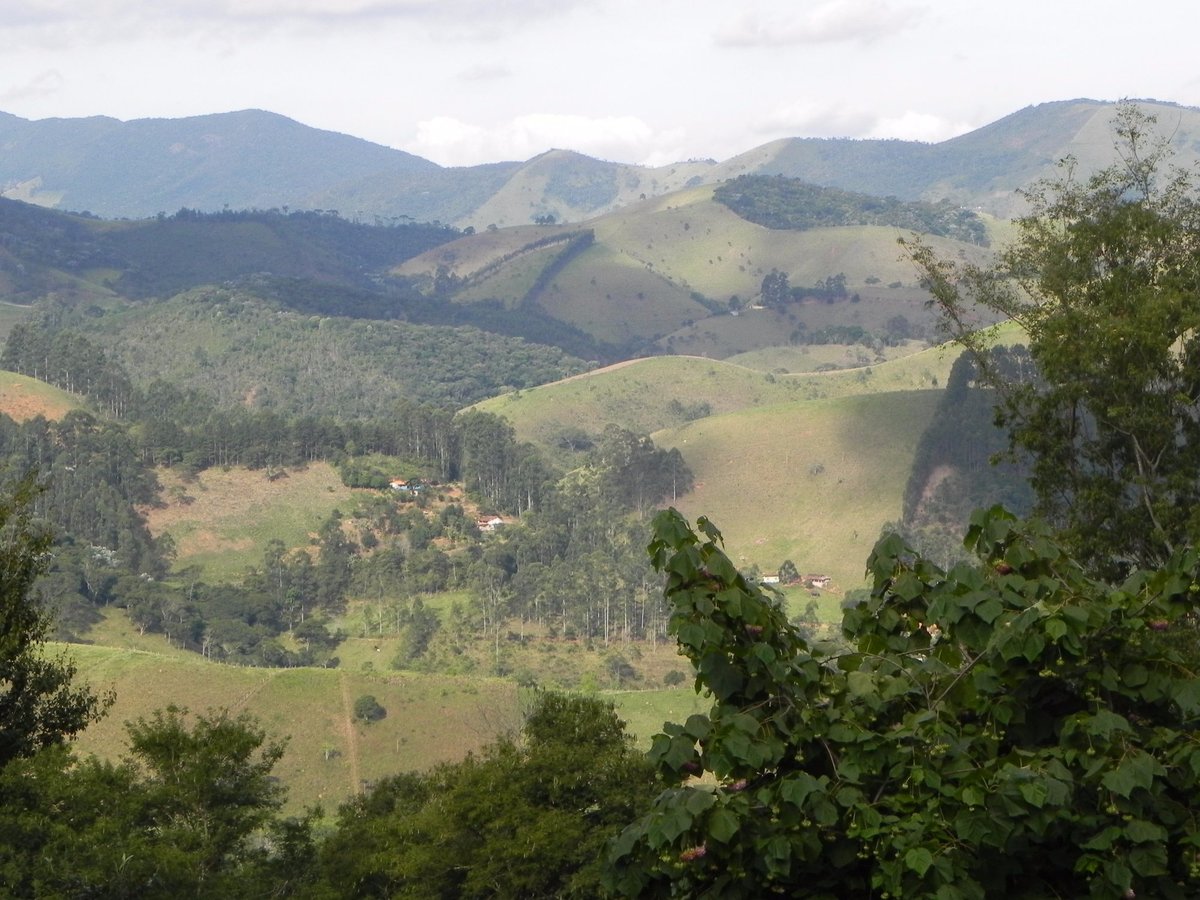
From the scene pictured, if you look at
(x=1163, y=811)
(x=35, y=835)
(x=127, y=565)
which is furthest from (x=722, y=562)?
(x=127, y=565)

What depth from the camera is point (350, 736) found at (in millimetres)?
69500

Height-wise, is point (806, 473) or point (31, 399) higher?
point (31, 399)

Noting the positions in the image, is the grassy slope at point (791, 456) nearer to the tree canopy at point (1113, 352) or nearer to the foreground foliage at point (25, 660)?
the tree canopy at point (1113, 352)

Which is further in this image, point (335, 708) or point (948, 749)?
point (335, 708)

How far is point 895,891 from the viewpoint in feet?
22.2

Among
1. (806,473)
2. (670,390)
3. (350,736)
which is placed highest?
(670,390)

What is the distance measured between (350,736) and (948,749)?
64.8 meters

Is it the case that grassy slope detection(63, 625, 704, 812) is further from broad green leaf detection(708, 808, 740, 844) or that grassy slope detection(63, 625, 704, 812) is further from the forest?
broad green leaf detection(708, 808, 740, 844)

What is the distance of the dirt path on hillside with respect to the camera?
6544cm

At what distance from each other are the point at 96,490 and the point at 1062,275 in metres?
102

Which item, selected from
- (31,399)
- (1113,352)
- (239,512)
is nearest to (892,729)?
(1113,352)

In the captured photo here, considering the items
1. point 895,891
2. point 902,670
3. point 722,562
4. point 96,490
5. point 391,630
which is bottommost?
point 391,630

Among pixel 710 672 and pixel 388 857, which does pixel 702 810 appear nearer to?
pixel 710 672

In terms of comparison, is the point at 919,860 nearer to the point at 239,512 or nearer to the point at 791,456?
the point at 239,512
